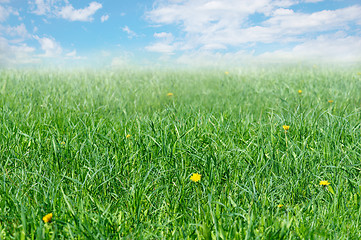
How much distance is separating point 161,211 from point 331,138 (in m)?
1.68

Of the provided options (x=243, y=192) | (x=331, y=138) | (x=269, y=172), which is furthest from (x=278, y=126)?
Answer: (x=243, y=192)

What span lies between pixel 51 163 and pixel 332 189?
2.02m

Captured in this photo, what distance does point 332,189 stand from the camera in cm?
200

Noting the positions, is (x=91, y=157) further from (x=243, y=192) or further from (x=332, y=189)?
(x=332, y=189)

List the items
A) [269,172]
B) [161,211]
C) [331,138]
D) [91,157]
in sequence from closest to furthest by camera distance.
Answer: [161,211] → [269,172] → [91,157] → [331,138]

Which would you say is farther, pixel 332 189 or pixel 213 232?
pixel 332 189

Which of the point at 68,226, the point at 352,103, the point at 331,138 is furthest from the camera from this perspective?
the point at 352,103

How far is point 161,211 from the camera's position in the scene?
5.98 ft

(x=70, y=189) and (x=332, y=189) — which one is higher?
(x=70, y=189)

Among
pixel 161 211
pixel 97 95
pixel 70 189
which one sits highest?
pixel 97 95

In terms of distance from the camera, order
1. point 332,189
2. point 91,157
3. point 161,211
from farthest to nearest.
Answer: point 91,157
point 332,189
point 161,211

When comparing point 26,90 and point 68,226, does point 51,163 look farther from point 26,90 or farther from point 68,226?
point 26,90

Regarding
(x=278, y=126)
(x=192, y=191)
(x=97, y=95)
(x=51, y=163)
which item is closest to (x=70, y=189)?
(x=51, y=163)

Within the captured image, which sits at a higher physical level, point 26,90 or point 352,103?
point 26,90
